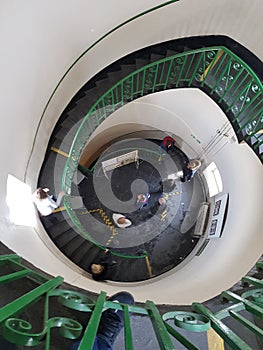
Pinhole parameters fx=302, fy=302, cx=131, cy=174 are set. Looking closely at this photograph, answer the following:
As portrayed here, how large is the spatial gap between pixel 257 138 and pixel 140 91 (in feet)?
7.80

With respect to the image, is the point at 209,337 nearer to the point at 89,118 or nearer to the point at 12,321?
the point at 12,321

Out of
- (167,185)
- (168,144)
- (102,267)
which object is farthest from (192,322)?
(168,144)

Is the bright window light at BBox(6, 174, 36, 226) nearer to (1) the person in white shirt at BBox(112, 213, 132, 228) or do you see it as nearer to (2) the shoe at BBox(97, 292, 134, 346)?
(2) the shoe at BBox(97, 292, 134, 346)

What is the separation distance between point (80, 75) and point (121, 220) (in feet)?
12.2

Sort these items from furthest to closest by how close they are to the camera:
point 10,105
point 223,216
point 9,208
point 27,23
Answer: point 223,216 → point 9,208 → point 10,105 → point 27,23

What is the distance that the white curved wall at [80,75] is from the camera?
3699mm

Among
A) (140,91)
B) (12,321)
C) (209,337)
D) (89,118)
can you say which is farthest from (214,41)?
(12,321)

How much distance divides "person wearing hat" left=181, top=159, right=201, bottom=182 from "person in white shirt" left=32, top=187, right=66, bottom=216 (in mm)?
3616

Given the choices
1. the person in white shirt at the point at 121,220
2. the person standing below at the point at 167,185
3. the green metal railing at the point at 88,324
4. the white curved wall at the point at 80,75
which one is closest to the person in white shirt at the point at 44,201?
the white curved wall at the point at 80,75

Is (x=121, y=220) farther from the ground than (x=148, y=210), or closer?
closer

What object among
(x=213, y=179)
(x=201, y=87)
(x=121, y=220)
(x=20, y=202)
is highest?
(x=201, y=87)

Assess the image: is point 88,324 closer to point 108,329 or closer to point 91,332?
point 91,332

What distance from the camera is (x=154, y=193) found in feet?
27.4

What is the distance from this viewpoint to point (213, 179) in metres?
7.80
